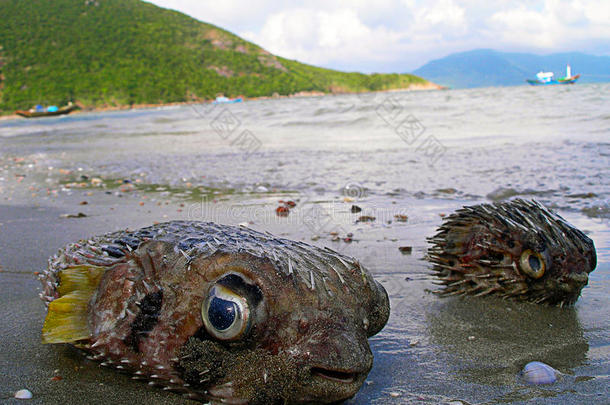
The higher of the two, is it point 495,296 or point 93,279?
point 93,279

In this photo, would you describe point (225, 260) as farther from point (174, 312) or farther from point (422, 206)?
point (422, 206)

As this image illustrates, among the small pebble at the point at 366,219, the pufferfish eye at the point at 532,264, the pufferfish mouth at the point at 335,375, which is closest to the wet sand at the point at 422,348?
the pufferfish eye at the point at 532,264

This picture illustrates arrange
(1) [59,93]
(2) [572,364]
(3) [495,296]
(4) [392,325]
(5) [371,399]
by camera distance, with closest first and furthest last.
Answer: (5) [371,399], (2) [572,364], (4) [392,325], (3) [495,296], (1) [59,93]

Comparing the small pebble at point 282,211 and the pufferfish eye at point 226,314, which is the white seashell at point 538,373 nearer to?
the pufferfish eye at point 226,314

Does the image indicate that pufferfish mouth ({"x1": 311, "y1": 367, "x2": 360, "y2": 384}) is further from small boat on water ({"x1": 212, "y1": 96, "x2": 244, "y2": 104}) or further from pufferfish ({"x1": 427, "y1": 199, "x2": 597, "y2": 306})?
small boat on water ({"x1": 212, "y1": 96, "x2": 244, "y2": 104})

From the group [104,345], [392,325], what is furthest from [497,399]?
[104,345]

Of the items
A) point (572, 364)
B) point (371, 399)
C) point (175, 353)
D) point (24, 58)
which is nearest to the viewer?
point (175, 353)

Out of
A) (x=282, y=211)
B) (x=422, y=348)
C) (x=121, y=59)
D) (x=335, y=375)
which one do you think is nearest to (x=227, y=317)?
(x=335, y=375)
